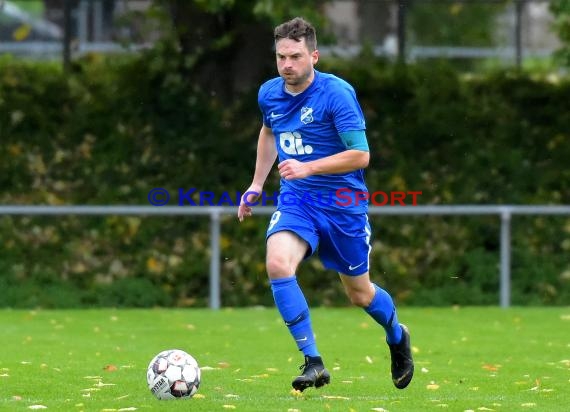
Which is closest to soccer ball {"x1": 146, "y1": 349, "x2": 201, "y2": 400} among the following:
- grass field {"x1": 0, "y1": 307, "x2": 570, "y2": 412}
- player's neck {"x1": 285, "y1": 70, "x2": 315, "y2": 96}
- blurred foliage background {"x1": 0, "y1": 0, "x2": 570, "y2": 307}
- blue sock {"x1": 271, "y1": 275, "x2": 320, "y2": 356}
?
grass field {"x1": 0, "y1": 307, "x2": 570, "y2": 412}

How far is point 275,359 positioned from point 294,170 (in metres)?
3.13

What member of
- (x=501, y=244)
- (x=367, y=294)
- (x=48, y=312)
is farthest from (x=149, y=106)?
(x=367, y=294)

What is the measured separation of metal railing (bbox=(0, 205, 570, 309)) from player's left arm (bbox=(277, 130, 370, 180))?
7.01 meters

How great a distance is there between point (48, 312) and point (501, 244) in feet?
16.6

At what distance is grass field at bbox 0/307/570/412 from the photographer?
7664 mm

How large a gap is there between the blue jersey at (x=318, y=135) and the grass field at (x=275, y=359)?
116cm

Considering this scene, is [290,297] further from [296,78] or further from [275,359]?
[275,359]

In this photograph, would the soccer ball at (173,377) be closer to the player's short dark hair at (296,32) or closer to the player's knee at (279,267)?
the player's knee at (279,267)

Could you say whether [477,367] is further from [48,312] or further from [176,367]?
[48,312]

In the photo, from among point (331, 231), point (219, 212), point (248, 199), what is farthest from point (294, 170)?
point (219, 212)

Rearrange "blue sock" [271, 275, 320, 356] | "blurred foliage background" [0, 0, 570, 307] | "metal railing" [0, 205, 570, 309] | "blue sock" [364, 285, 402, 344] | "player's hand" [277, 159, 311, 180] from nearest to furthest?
"player's hand" [277, 159, 311, 180] < "blue sock" [271, 275, 320, 356] < "blue sock" [364, 285, 402, 344] < "metal railing" [0, 205, 570, 309] < "blurred foliage background" [0, 0, 570, 307]

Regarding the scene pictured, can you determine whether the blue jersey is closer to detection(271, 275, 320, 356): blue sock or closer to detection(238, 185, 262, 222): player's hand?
detection(238, 185, 262, 222): player's hand

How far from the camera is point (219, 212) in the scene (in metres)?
14.7

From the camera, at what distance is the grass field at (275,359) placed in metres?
7.66
